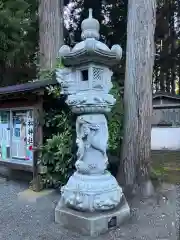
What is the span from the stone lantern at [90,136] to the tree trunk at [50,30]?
2962 mm

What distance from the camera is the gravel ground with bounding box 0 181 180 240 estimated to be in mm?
3080

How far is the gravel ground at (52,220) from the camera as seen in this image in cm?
308

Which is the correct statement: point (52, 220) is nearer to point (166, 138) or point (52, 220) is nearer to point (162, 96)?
point (166, 138)

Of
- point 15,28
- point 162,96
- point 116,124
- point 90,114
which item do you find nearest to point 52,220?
point 90,114

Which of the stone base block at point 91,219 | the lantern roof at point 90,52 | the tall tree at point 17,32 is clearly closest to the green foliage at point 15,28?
the tall tree at point 17,32

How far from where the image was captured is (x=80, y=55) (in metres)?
3.28

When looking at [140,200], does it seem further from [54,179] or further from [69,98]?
[69,98]

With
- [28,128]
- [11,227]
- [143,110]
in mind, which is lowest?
[11,227]

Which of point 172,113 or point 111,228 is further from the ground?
point 172,113

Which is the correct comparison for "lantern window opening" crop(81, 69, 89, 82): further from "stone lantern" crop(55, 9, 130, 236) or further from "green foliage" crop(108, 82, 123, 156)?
"green foliage" crop(108, 82, 123, 156)

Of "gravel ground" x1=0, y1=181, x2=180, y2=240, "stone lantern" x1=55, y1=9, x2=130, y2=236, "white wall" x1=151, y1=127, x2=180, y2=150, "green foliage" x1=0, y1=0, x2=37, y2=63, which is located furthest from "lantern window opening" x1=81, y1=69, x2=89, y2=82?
"white wall" x1=151, y1=127, x2=180, y2=150

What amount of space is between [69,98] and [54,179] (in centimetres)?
189

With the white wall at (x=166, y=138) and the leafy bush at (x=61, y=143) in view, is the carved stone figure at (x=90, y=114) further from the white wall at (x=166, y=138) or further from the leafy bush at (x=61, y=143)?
the white wall at (x=166, y=138)

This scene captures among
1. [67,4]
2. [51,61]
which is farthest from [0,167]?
[67,4]
